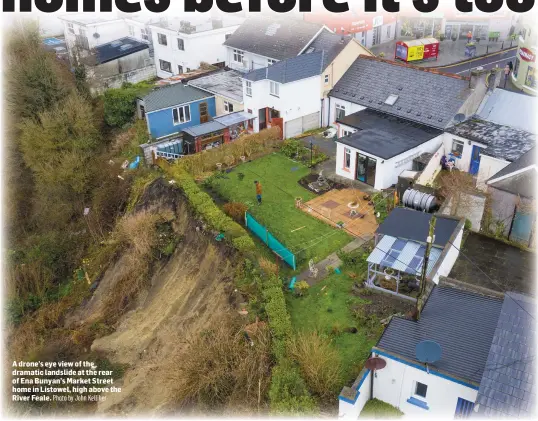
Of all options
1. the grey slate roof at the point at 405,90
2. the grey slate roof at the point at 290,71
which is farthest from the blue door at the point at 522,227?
the grey slate roof at the point at 290,71

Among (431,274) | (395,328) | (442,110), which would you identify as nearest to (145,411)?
(395,328)

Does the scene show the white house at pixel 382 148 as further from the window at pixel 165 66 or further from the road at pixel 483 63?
the window at pixel 165 66

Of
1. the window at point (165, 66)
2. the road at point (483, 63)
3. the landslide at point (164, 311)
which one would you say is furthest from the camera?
the road at point (483, 63)

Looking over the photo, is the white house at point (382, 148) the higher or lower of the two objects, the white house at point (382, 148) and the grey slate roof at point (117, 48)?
the lower

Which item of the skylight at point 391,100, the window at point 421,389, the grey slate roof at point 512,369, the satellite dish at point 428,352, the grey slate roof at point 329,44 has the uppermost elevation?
the grey slate roof at point 329,44

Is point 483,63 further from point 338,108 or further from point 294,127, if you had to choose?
point 294,127

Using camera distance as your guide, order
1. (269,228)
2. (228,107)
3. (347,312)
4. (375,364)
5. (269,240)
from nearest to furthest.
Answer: (375,364), (347,312), (269,240), (269,228), (228,107)

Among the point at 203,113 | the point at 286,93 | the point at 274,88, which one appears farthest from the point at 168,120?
the point at 286,93
